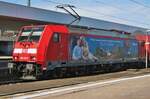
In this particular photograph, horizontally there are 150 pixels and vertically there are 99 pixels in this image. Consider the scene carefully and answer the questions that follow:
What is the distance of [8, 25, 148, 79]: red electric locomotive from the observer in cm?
2536

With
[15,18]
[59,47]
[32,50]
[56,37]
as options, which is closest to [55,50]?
[59,47]

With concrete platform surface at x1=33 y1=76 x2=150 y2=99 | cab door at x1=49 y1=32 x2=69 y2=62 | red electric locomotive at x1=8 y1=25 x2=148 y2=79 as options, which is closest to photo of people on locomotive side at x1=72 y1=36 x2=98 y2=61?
red electric locomotive at x1=8 y1=25 x2=148 y2=79

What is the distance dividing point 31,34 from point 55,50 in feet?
5.78

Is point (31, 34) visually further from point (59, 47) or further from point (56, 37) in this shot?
point (59, 47)

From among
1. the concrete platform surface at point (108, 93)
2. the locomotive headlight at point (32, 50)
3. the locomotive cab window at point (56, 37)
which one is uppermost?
the locomotive cab window at point (56, 37)

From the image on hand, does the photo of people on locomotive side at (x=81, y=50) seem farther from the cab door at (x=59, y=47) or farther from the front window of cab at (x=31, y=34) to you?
the front window of cab at (x=31, y=34)

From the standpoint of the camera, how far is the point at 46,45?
1003 inches

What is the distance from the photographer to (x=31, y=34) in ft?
86.5

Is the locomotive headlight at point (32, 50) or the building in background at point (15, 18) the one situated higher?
the building in background at point (15, 18)

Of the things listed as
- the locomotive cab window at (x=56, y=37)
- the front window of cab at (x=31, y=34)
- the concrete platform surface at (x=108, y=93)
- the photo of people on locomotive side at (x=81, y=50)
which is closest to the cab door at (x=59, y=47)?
the locomotive cab window at (x=56, y=37)

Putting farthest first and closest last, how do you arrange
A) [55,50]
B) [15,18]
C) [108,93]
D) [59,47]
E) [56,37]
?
[15,18], [59,47], [56,37], [55,50], [108,93]

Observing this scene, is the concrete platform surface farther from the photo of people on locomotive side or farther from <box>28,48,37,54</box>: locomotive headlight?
the photo of people on locomotive side

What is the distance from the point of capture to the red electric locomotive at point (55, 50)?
25.4 meters

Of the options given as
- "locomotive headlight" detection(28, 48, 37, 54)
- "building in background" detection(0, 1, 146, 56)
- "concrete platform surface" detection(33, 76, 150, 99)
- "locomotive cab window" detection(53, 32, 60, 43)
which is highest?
"building in background" detection(0, 1, 146, 56)
